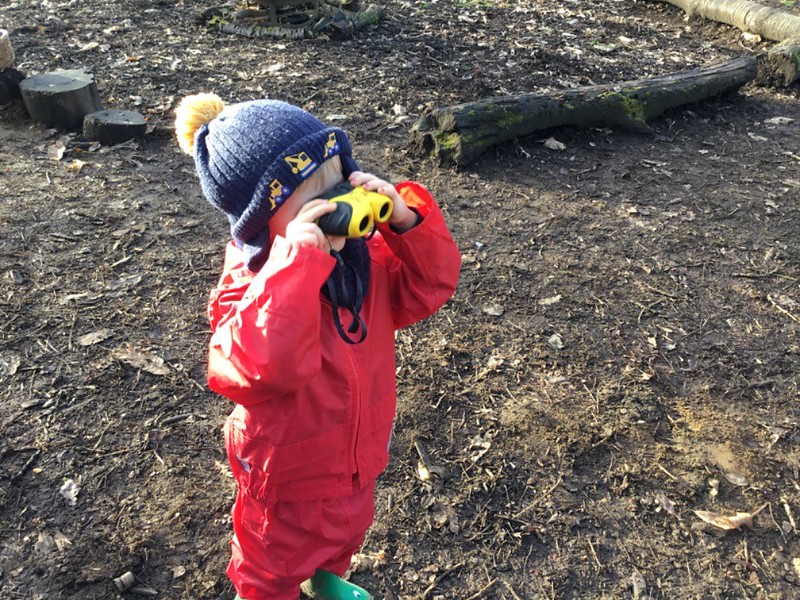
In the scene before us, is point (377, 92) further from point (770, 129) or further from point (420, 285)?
point (420, 285)

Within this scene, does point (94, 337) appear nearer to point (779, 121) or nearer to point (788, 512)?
point (788, 512)

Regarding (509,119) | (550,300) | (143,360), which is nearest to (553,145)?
(509,119)

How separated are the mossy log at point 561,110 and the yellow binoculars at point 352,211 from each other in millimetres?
4173

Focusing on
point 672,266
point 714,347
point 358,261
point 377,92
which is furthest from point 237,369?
point 377,92

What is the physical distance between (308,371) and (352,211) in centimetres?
45

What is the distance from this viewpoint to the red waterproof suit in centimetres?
183

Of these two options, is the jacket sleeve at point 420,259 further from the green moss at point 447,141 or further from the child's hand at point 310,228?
the green moss at point 447,141

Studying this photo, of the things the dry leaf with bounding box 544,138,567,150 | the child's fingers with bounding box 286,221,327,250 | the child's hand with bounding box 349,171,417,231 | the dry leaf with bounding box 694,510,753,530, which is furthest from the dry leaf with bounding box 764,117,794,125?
the child's fingers with bounding box 286,221,327,250

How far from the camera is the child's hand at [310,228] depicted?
182 cm

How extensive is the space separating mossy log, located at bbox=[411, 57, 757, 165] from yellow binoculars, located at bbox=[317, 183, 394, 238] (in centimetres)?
417

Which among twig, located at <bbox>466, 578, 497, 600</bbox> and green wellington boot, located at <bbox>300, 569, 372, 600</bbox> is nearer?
green wellington boot, located at <bbox>300, 569, 372, 600</bbox>

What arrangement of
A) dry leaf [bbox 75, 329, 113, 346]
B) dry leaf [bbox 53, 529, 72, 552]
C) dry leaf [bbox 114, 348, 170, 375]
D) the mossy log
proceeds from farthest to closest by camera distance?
the mossy log
dry leaf [bbox 75, 329, 113, 346]
dry leaf [bbox 114, 348, 170, 375]
dry leaf [bbox 53, 529, 72, 552]

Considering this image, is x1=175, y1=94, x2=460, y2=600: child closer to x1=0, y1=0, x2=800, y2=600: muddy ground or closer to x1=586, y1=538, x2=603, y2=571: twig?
x1=0, y1=0, x2=800, y2=600: muddy ground

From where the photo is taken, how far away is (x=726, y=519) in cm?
311
